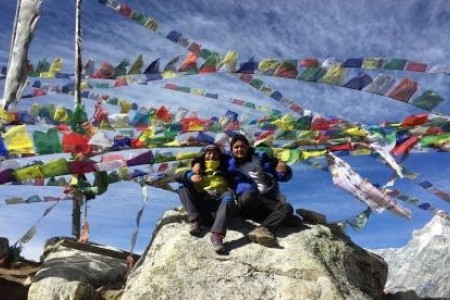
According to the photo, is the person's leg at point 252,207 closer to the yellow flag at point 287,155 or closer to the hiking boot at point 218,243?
the hiking boot at point 218,243

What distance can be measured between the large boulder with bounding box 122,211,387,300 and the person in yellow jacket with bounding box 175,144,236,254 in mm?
338

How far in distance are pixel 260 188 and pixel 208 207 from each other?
92 centimetres

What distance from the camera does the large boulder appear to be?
7391 millimetres

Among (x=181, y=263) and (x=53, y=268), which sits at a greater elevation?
(x=181, y=263)

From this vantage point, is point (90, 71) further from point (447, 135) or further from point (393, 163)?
point (447, 135)

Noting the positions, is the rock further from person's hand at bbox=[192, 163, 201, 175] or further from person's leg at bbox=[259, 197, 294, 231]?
person's leg at bbox=[259, 197, 294, 231]

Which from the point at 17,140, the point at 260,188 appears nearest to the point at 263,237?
the point at 260,188

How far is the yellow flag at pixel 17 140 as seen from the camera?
8.00 m

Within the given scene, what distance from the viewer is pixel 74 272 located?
10.2 m

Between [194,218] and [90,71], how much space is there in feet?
15.7

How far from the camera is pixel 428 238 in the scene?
143 meters

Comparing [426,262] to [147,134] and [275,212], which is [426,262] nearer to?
[275,212]

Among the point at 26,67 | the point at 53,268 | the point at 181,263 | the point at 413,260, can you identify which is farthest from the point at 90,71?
the point at 413,260

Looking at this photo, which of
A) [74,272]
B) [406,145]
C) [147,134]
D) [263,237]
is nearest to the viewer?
[263,237]
